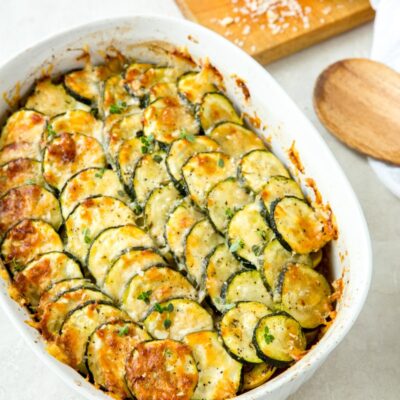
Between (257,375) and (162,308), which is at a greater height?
(162,308)

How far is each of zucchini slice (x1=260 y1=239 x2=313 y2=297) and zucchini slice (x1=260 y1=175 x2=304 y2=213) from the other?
0.18 metres

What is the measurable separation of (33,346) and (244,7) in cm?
256

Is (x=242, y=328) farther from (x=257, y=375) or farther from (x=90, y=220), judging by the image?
(x=90, y=220)

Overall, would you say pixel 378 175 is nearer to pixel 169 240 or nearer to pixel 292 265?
pixel 292 265

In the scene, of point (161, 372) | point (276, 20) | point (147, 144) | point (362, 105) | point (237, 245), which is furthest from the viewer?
point (276, 20)

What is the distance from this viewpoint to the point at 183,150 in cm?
312

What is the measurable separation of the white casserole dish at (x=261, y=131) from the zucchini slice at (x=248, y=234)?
0.33m

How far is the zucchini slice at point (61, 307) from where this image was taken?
2.70m

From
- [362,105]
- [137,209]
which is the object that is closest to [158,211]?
[137,209]

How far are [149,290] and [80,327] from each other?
315 millimetres

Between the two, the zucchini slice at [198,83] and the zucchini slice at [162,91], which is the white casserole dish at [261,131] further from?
the zucchini slice at [162,91]

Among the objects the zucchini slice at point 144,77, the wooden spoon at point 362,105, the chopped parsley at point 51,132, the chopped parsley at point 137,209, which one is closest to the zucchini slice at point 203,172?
the chopped parsley at point 137,209

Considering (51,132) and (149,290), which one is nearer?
(149,290)

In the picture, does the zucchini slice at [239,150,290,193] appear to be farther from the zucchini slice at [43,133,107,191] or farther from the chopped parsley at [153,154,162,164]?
the zucchini slice at [43,133,107,191]
